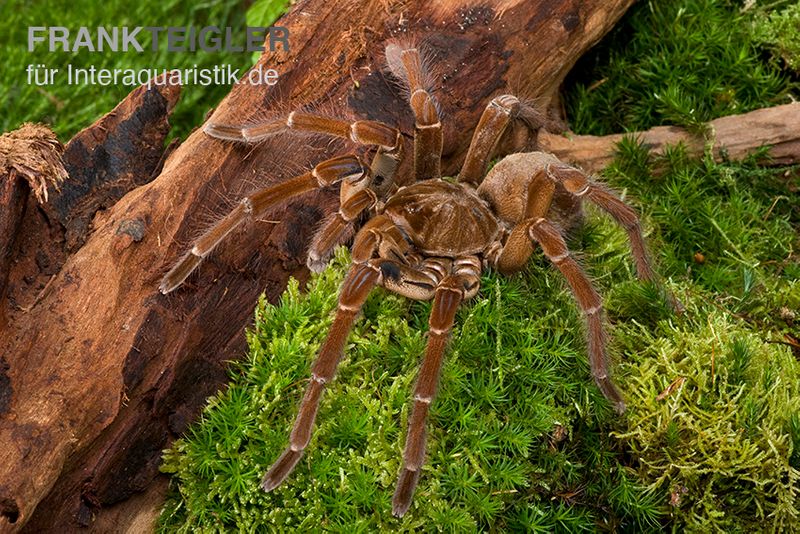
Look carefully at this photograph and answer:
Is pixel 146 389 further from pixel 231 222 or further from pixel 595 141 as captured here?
pixel 595 141

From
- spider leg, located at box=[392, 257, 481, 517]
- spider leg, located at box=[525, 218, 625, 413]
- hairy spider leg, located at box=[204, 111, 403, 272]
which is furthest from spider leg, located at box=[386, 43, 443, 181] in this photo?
spider leg, located at box=[392, 257, 481, 517]

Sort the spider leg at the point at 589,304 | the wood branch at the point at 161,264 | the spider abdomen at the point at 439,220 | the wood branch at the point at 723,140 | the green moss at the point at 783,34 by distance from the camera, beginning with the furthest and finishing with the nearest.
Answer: the green moss at the point at 783,34 < the wood branch at the point at 723,140 < the spider abdomen at the point at 439,220 < the spider leg at the point at 589,304 < the wood branch at the point at 161,264

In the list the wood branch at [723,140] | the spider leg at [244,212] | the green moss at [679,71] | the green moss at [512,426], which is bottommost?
the green moss at [512,426]

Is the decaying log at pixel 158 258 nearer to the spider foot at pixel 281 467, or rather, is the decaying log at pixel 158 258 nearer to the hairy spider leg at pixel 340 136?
the hairy spider leg at pixel 340 136

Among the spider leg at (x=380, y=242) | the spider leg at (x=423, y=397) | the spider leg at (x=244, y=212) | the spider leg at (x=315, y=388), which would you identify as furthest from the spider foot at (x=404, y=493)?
the spider leg at (x=244, y=212)

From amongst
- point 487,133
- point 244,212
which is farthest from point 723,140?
point 244,212
